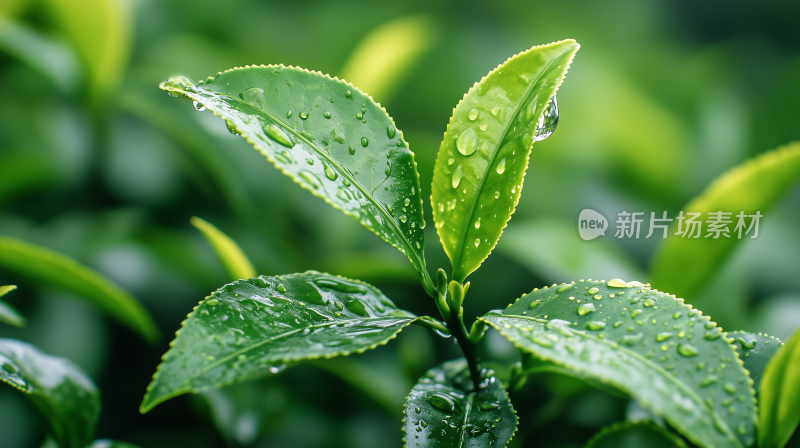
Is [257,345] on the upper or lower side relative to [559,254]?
lower

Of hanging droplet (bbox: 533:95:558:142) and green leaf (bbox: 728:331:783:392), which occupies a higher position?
hanging droplet (bbox: 533:95:558:142)

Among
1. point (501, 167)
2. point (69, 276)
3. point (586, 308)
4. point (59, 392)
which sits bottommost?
point (59, 392)

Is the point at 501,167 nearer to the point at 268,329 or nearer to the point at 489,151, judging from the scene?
the point at 489,151

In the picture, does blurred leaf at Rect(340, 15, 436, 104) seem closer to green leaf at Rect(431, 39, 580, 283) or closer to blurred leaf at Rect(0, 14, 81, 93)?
blurred leaf at Rect(0, 14, 81, 93)

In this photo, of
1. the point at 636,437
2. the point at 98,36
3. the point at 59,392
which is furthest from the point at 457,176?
A: the point at 98,36

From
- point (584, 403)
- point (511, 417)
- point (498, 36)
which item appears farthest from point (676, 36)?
point (511, 417)

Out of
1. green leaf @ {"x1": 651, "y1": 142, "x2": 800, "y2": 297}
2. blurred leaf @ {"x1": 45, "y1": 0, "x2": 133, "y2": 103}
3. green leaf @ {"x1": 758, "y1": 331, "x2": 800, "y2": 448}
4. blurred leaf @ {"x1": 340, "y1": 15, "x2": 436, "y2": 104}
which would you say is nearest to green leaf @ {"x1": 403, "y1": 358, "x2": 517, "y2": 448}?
green leaf @ {"x1": 758, "y1": 331, "x2": 800, "y2": 448}

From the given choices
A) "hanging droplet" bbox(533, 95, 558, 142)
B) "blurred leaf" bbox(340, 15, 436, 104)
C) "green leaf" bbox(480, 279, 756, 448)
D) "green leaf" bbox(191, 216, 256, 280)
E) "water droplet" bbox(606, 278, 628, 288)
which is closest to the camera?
"green leaf" bbox(480, 279, 756, 448)

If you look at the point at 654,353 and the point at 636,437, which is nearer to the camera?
the point at 654,353
